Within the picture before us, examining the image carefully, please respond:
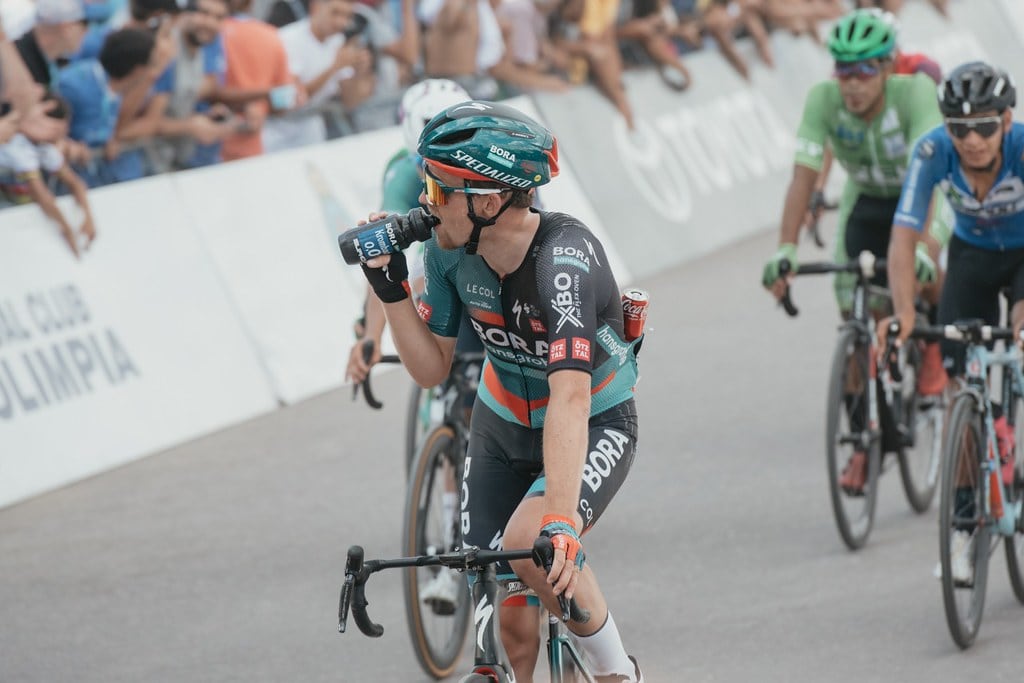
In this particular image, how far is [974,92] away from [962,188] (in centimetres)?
60

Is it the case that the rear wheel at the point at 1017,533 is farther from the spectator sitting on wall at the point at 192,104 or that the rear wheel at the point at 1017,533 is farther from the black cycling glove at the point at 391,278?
the spectator sitting on wall at the point at 192,104

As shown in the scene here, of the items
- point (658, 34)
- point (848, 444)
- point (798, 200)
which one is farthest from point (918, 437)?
point (658, 34)

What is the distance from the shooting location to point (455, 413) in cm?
657

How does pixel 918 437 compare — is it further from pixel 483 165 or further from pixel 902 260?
pixel 483 165

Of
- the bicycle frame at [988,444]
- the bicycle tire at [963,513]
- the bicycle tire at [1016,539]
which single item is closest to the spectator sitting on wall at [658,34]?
the bicycle tire at [1016,539]

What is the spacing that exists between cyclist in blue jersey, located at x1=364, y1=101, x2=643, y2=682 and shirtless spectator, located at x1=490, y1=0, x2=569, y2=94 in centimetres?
1024

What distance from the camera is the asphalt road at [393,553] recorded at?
6348 millimetres

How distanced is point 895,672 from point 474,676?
2.43m

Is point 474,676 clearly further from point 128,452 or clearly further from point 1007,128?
point 128,452

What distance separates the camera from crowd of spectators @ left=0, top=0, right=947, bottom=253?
32.3 feet

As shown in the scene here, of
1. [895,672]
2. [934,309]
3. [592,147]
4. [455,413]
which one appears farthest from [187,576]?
[592,147]

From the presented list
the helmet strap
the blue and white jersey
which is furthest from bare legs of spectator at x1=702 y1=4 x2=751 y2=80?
the helmet strap

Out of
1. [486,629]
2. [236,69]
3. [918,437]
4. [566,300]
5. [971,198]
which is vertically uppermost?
[566,300]

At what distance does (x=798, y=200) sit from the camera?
818 centimetres
